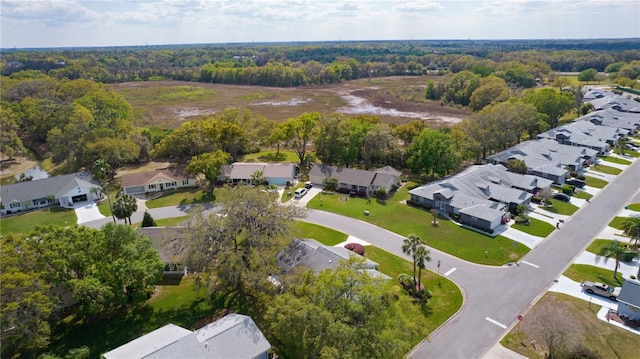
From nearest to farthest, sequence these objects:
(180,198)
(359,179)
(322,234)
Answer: (322,234) < (180,198) < (359,179)

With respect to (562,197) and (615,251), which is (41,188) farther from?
(562,197)

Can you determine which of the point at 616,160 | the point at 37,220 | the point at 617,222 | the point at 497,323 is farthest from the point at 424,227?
the point at 37,220

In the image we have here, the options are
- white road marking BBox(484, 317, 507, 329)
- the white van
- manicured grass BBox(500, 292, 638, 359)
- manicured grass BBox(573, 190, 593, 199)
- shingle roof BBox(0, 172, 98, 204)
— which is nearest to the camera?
manicured grass BBox(500, 292, 638, 359)

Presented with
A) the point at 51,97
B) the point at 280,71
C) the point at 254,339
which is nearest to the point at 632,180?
the point at 254,339

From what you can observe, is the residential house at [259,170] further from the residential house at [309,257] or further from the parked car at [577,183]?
the parked car at [577,183]

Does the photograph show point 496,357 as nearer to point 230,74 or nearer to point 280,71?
point 280,71

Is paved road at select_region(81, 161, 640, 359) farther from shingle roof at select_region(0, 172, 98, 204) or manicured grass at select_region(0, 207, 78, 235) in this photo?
shingle roof at select_region(0, 172, 98, 204)

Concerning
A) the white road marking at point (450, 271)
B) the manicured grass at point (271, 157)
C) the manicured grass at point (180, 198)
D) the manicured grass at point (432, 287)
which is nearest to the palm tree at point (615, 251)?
the white road marking at point (450, 271)

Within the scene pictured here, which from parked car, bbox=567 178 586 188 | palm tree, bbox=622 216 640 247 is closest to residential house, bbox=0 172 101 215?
palm tree, bbox=622 216 640 247
